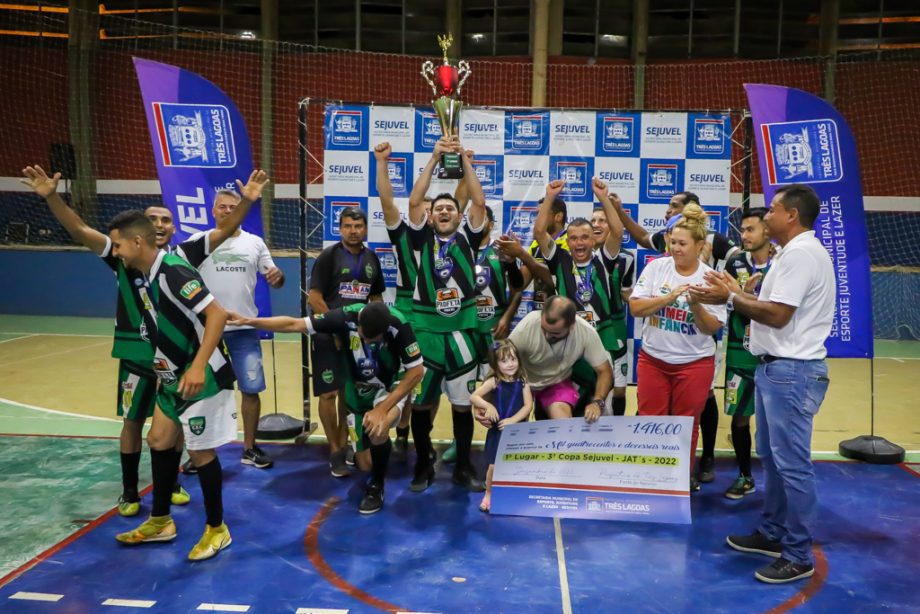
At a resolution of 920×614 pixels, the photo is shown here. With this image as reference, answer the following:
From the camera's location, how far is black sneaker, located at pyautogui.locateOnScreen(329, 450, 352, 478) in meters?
5.35

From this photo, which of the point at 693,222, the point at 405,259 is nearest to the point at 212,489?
the point at 405,259

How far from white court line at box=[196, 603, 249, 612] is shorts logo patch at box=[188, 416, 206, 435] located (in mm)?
855

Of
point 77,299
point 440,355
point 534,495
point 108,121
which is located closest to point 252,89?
point 108,121

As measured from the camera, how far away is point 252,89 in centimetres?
1544

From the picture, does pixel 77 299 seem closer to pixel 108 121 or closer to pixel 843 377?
pixel 108 121

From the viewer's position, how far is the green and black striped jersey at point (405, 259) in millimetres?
5352

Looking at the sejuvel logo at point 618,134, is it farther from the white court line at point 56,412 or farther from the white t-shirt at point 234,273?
the white court line at point 56,412

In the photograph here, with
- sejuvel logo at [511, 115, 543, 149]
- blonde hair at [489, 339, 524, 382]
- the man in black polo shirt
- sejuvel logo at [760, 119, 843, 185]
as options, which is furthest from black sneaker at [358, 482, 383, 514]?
sejuvel logo at [760, 119, 843, 185]

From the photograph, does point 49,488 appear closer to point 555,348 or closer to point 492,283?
point 492,283

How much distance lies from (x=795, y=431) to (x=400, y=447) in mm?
3138

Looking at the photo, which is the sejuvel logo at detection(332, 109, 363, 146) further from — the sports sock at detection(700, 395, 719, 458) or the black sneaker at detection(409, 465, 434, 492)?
the sports sock at detection(700, 395, 719, 458)

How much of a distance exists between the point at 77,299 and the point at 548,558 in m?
11.3

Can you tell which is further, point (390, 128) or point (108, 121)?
point (108, 121)

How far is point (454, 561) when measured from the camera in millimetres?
4047
